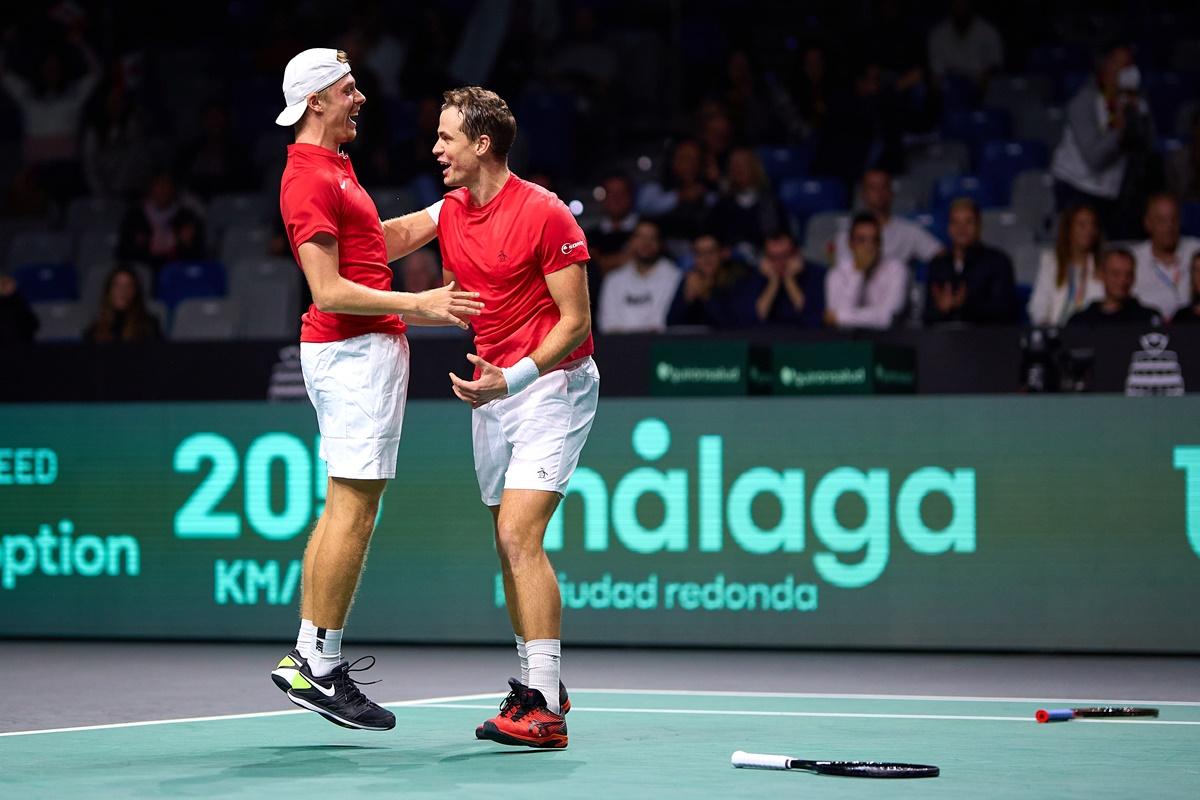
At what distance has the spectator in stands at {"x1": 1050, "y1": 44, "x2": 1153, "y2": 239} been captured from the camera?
40.1 feet

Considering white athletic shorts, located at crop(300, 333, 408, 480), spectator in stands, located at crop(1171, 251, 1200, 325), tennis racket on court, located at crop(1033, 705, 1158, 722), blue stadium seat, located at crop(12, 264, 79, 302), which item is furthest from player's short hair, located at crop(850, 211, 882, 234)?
blue stadium seat, located at crop(12, 264, 79, 302)

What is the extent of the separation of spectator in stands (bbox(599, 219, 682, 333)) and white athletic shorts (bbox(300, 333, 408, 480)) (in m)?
5.83

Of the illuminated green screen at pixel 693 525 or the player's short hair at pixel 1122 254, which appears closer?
the illuminated green screen at pixel 693 525

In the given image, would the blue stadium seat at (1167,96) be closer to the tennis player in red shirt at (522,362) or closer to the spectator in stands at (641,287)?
the spectator in stands at (641,287)

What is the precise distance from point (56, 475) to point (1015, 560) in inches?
199

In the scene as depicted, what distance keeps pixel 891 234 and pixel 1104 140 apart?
1578mm

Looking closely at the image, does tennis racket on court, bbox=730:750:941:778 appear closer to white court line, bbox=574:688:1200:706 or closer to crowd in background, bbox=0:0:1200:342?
white court line, bbox=574:688:1200:706

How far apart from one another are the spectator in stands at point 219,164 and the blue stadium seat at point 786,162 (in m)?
4.34

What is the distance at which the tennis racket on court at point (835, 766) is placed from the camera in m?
5.19

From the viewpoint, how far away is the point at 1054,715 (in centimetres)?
648

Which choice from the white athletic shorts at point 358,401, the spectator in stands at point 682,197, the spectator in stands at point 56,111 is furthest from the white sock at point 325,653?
the spectator in stands at point 56,111

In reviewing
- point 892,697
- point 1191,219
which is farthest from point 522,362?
point 1191,219

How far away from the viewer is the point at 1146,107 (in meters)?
12.4

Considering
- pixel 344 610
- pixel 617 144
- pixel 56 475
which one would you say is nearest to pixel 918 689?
pixel 344 610
